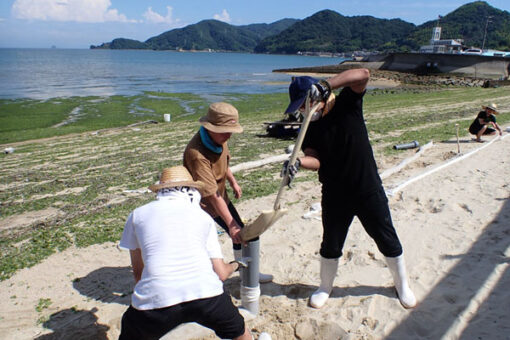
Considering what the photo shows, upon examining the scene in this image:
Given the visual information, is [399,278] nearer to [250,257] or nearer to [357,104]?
[250,257]

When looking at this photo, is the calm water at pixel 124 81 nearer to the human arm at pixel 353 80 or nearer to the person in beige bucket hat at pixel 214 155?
the person in beige bucket hat at pixel 214 155

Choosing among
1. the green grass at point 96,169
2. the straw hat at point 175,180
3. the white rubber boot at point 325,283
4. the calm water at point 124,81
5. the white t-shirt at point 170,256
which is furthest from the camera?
the calm water at point 124,81

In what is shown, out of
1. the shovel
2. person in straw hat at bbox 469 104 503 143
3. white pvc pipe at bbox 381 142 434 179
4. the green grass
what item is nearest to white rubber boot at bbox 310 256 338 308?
the shovel

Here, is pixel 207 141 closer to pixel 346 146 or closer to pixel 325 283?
pixel 346 146

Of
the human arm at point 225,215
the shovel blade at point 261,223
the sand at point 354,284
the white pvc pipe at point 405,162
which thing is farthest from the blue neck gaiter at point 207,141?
the white pvc pipe at point 405,162

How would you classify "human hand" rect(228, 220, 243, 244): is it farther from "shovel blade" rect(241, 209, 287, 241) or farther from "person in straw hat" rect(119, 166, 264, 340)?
"person in straw hat" rect(119, 166, 264, 340)

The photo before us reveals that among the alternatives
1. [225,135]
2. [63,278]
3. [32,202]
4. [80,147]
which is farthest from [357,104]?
[80,147]

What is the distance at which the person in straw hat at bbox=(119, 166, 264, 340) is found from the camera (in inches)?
87.0

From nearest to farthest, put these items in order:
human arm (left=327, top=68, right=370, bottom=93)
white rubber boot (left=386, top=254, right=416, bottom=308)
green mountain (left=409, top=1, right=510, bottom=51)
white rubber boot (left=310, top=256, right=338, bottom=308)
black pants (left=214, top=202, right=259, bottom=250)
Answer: human arm (left=327, top=68, right=370, bottom=93)
white rubber boot (left=386, top=254, right=416, bottom=308)
white rubber boot (left=310, top=256, right=338, bottom=308)
black pants (left=214, top=202, right=259, bottom=250)
green mountain (left=409, top=1, right=510, bottom=51)

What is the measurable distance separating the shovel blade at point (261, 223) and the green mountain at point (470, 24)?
144 m

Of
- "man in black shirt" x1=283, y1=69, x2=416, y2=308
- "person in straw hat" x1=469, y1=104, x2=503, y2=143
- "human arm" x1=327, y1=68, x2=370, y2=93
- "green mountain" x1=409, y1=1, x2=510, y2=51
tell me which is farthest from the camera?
"green mountain" x1=409, y1=1, x2=510, y2=51

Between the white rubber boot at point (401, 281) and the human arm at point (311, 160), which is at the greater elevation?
the human arm at point (311, 160)

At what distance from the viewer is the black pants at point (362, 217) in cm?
311

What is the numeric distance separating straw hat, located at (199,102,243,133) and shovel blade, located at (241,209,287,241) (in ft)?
2.37
